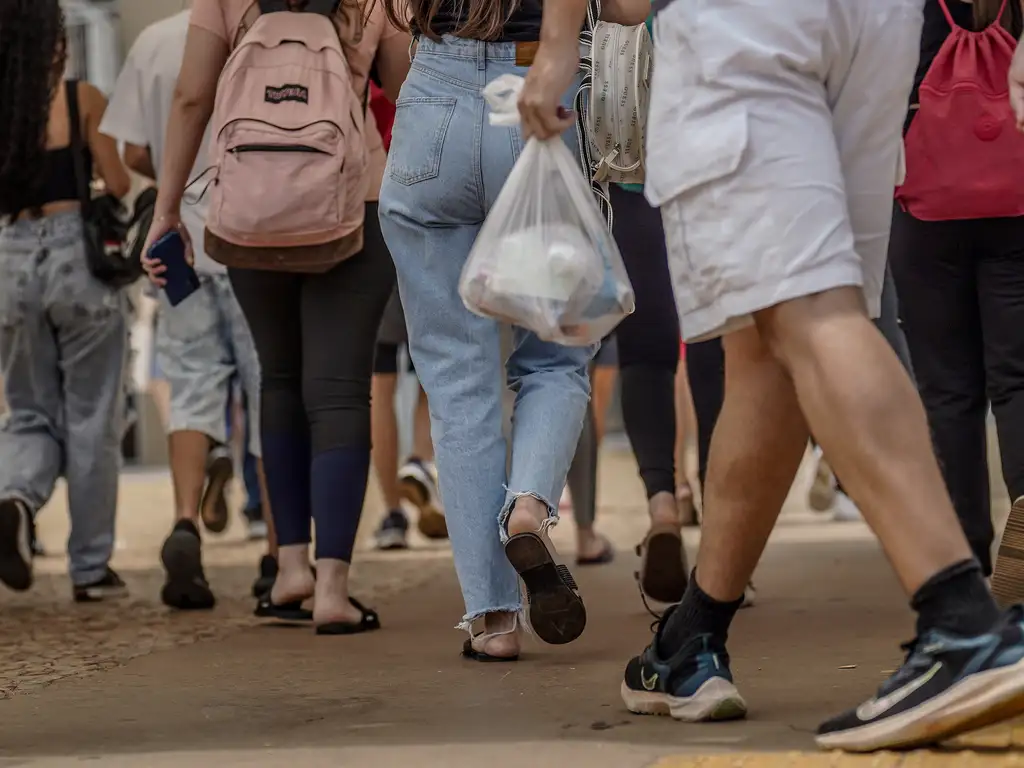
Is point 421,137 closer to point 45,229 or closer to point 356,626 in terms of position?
point 356,626

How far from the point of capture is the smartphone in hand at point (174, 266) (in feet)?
14.9

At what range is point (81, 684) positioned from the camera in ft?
11.4

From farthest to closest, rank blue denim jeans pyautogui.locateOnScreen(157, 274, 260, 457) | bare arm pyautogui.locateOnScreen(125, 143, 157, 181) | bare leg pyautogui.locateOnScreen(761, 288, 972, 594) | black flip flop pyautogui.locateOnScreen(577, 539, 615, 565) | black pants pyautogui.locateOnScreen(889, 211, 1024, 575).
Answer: black flip flop pyautogui.locateOnScreen(577, 539, 615, 565) → bare arm pyautogui.locateOnScreen(125, 143, 157, 181) → blue denim jeans pyautogui.locateOnScreen(157, 274, 260, 457) → black pants pyautogui.locateOnScreen(889, 211, 1024, 575) → bare leg pyautogui.locateOnScreen(761, 288, 972, 594)

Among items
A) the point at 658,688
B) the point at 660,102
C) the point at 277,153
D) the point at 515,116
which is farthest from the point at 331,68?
the point at 658,688

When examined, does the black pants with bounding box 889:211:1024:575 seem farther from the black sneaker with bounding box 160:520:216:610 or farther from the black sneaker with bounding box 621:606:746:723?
the black sneaker with bounding box 160:520:216:610

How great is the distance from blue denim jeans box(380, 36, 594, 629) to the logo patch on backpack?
56 centimetres

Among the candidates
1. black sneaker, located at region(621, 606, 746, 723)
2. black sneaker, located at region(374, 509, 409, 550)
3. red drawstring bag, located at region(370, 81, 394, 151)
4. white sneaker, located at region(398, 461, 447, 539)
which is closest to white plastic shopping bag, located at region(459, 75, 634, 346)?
black sneaker, located at region(621, 606, 746, 723)

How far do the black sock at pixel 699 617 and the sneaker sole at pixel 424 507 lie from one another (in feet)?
14.1

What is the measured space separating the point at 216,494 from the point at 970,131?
173 inches

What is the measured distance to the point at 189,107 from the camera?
14.4 ft

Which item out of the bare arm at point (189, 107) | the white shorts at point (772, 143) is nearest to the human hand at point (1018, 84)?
the white shorts at point (772, 143)

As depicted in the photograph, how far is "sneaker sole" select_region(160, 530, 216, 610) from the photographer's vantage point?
4871 mm

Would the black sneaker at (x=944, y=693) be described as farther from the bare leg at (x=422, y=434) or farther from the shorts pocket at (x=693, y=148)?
the bare leg at (x=422, y=434)

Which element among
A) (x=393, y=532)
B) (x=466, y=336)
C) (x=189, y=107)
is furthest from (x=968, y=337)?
(x=393, y=532)
